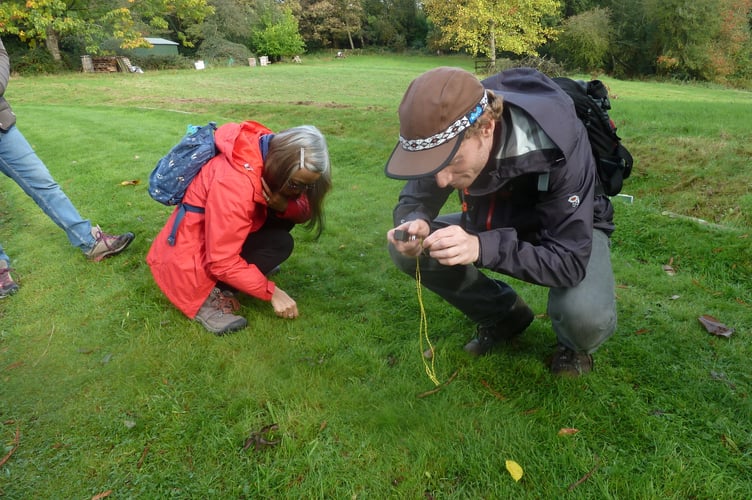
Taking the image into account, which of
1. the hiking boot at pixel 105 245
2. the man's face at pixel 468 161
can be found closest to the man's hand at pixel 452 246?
the man's face at pixel 468 161

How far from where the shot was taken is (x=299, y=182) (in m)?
2.98

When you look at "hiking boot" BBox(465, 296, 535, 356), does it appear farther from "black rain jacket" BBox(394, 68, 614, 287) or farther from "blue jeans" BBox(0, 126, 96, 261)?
"blue jeans" BBox(0, 126, 96, 261)

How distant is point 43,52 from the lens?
29.5 meters

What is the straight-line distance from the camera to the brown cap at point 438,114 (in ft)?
6.22

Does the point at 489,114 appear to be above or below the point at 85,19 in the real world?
below

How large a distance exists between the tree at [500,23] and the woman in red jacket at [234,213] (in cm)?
3365

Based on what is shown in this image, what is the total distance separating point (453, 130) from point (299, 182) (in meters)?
1.33

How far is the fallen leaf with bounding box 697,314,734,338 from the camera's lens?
3.04 m

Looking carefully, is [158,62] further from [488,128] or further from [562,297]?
[562,297]

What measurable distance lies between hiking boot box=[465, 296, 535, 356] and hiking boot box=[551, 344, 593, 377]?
306 millimetres

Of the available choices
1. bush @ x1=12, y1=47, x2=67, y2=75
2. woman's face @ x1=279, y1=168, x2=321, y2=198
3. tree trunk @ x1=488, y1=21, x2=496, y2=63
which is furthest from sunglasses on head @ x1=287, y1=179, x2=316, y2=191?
tree trunk @ x1=488, y1=21, x2=496, y2=63

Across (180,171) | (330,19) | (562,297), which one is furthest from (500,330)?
(330,19)

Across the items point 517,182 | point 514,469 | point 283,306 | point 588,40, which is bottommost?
point 514,469

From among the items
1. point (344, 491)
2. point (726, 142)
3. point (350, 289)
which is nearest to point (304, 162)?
point (350, 289)
